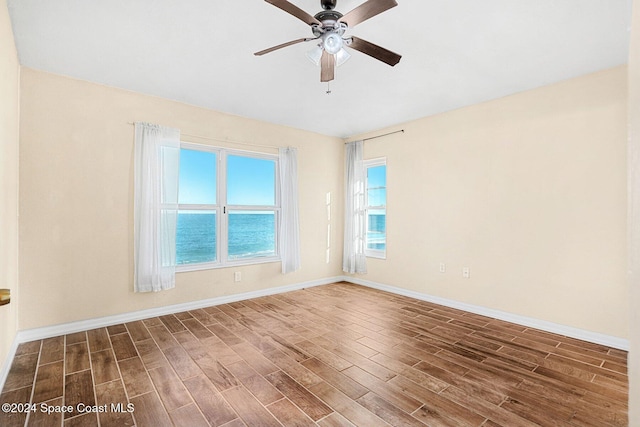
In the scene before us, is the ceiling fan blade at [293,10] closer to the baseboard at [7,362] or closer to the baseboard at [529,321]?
the baseboard at [7,362]

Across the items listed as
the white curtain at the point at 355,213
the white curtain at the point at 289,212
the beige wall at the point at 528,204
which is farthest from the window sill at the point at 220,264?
the beige wall at the point at 528,204

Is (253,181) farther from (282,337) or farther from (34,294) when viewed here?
(34,294)

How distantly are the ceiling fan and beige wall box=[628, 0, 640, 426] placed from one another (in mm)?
1431

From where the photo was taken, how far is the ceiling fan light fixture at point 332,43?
2093mm

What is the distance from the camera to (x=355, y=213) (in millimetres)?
5289

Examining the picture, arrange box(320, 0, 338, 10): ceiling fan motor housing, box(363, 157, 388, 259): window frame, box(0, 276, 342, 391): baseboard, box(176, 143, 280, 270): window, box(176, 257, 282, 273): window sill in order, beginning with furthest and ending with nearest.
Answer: box(363, 157, 388, 259): window frame < box(176, 143, 280, 270): window < box(176, 257, 282, 273): window sill < box(0, 276, 342, 391): baseboard < box(320, 0, 338, 10): ceiling fan motor housing

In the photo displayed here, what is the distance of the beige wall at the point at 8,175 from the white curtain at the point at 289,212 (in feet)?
9.46

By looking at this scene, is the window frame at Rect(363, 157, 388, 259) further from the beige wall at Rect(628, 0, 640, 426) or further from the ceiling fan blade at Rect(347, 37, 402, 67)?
the beige wall at Rect(628, 0, 640, 426)

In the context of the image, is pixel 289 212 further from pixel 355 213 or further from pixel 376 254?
pixel 376 254

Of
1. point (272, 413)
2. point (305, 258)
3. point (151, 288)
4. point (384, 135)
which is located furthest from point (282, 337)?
point (384, 135)

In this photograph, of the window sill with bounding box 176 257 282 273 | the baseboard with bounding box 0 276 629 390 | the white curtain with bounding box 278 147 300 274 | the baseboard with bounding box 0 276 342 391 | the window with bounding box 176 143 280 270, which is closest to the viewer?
the baseboard with bounding box 0 276 342 391

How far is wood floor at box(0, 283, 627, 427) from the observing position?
1.89 meters

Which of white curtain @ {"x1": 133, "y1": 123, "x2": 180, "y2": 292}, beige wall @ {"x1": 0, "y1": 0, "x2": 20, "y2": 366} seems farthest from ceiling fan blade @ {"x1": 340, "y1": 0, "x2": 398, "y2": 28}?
white curtain @ {"x1": 133, "y1": 123, "x2": 180, "y2": 292}

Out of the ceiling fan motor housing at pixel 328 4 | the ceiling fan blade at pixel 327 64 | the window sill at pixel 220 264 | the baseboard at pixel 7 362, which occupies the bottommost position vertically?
the baseboard at pixel 7 362
